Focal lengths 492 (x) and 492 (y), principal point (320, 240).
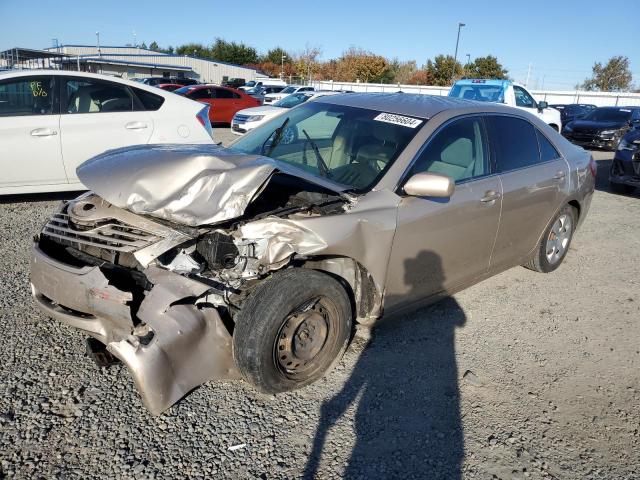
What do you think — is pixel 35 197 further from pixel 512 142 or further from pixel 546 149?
pixel 546 149

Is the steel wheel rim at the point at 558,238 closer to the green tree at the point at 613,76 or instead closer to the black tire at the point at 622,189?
the black tire at the point at 622,189

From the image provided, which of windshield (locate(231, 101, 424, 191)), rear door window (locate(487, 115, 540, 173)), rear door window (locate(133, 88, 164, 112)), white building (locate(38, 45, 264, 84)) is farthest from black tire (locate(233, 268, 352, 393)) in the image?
white building (locate(38, 45, 264, 84))

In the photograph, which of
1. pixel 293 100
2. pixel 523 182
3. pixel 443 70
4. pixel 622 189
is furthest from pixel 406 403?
pixel 443 70

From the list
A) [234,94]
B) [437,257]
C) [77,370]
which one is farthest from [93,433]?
[234,94]

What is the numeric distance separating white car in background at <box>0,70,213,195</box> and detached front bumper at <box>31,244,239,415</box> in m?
3.64

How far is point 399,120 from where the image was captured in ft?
11.6

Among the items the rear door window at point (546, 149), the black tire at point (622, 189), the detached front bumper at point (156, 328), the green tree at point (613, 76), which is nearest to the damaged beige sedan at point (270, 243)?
the detached front bumper at point (156, 328)

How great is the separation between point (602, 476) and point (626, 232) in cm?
531

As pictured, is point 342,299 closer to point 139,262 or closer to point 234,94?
point 139,262

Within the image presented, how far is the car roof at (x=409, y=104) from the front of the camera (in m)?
3.63

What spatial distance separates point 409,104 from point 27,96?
15.6ft

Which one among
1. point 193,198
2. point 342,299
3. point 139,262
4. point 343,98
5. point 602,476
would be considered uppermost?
point 343,98

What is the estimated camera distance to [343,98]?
13.5 feet

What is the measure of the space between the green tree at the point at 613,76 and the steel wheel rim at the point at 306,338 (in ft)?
236
